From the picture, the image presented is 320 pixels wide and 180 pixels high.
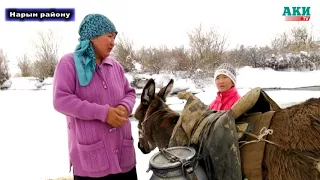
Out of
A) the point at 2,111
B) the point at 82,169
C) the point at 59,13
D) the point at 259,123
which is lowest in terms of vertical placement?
the point at 2,111

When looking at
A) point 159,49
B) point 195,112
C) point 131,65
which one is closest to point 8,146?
point 195,112

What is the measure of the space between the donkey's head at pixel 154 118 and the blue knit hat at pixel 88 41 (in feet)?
1.68

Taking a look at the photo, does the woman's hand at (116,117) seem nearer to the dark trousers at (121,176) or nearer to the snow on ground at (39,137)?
the dark trousers at (121,176)

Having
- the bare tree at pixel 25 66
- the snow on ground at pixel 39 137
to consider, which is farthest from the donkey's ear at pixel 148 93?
the bare tree at pixel 25 66

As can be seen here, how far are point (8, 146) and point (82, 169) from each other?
231 inches

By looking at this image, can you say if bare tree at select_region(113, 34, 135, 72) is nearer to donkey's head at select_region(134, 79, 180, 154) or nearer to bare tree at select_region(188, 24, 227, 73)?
bare tree at select_region(188, 24, 227, 73)

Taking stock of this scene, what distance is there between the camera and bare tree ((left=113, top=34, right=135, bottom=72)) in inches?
853

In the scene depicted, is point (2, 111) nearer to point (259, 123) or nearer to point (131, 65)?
point (131, 65)

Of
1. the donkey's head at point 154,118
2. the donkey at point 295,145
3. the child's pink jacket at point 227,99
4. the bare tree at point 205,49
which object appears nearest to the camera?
the donkey at point 295,145

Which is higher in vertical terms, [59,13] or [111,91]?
[59,13]

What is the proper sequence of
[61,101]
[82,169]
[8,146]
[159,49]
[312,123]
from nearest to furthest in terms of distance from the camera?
[312,123] < [61,101] < [82,169] < [8,146] < [159,49]

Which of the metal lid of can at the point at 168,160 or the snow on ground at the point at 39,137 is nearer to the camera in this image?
the metal lid of can at the point at 168,160

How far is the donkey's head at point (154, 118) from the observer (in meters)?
2.11

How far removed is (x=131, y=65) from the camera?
21.5 meters
